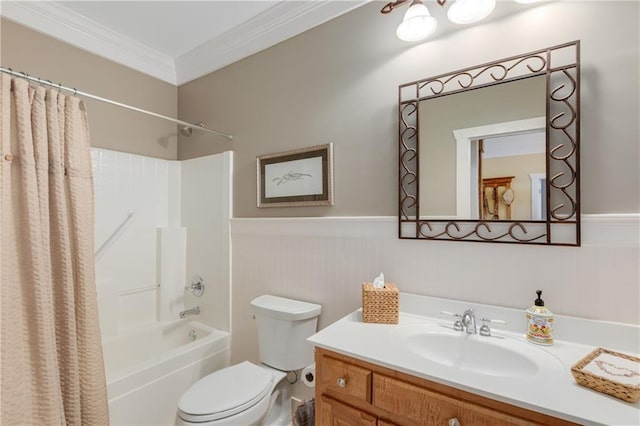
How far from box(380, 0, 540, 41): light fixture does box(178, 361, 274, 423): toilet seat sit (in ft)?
5.73

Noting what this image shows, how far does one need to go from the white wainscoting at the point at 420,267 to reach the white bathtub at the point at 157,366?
221 mm

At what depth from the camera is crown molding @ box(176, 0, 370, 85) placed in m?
1.69

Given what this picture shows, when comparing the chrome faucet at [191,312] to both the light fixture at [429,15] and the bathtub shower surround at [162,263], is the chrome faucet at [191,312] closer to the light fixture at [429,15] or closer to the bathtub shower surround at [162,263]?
the bathtub shower surround at [162,263]

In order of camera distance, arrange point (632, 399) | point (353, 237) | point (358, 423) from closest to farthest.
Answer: point (632, 399) → point (358, 423) → point (353, 237)

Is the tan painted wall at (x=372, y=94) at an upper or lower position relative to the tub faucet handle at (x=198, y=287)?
upper

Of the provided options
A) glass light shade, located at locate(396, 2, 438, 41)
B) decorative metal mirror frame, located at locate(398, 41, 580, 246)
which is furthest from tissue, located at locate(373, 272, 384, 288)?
glass light shade, located at locate(396, 2, 438, 41)

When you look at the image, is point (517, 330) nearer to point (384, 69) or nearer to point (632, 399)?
point (632, 399)

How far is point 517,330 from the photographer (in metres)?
1.17

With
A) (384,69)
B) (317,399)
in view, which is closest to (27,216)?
(317,399)

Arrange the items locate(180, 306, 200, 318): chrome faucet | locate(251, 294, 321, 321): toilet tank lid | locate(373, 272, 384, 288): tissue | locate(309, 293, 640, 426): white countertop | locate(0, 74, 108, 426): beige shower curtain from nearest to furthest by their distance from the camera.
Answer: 1. locate(309, 293, 640, 426): white countertop
2. locate(0, 74, 108, 426): beige shower curtain
3. locate(373, 272, 384, 288): tissue
4. locate(251, 294, 321, 321): toilet tank lid
5. locate(180, 306, 200, 318): chrome faucet

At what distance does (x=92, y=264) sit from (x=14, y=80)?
875 mm

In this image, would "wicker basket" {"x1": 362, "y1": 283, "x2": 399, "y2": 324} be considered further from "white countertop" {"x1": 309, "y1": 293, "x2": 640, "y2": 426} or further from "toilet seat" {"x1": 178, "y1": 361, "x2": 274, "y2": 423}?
"toilet seat" {"x1": 178, "y1": 361, "x2": 274, "y2": 423}

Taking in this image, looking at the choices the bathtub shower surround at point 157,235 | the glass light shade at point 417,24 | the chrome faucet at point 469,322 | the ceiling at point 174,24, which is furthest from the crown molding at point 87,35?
the chrome faucet at point 469,322

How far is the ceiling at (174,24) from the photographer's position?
175cm
